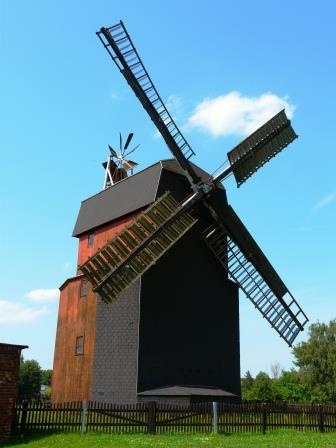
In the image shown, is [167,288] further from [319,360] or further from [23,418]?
[319,360]

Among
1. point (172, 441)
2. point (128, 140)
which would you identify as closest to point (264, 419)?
point (172, 441)

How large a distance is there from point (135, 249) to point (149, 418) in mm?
5718

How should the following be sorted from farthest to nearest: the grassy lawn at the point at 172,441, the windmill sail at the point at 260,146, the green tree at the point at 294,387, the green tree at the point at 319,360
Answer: the green tree at the point at 319,360 → the green tree at the point at 294,387 → the windmill sail at the point at 260,146 → the grassy lawn at the point at 172,441

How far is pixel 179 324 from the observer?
65.4 feet

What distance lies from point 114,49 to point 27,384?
66.3m

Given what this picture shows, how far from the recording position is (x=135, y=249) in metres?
16.5

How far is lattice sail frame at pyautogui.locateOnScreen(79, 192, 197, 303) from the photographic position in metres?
15.8

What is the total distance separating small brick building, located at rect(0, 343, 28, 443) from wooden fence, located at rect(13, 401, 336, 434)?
20.6 inches

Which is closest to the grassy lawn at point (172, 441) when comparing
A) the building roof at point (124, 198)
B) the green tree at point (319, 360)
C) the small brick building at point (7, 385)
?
the small brick building at point (7, 385)

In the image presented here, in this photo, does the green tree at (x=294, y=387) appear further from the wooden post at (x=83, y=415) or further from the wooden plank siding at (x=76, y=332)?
the wooden post at (x=83, y=415)

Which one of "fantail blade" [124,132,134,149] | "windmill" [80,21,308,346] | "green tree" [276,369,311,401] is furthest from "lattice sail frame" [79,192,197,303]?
"green tree" [276,369,311,401]

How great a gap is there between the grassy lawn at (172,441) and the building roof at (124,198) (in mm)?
8946

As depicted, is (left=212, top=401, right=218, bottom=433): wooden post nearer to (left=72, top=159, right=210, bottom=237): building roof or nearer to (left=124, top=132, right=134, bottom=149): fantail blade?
(left=72, top=159, right=210, bottom=237): building roof

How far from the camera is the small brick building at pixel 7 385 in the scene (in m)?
14.8
